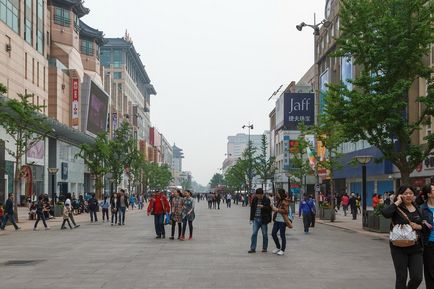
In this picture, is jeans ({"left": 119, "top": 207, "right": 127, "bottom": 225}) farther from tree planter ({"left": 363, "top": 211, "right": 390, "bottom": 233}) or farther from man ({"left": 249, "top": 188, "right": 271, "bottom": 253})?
man ({"left": 249, "top": 188, "right": 271, "bottom": 253})

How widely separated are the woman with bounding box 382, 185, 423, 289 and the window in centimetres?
4675

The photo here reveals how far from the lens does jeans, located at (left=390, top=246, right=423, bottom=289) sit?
7.80 m

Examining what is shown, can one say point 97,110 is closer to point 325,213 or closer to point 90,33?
point 90,33

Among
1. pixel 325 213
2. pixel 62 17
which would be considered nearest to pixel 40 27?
pixel 62 17

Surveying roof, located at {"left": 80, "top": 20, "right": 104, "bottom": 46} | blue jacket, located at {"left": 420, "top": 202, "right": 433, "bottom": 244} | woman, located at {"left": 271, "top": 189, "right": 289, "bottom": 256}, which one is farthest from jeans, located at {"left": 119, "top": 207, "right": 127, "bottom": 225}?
roof, located at {"left": 80, "top": 20, "right": 104, "bottom": 46}

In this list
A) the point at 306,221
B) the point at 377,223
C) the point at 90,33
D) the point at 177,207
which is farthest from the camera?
the point at 90,33

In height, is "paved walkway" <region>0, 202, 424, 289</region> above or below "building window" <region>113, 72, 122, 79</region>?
below

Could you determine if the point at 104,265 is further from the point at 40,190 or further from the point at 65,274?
the point at 40,190

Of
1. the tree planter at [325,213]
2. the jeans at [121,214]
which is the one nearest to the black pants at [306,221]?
the jeans at [121,214]

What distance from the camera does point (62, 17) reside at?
73500 mm

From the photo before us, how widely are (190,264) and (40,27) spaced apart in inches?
2098

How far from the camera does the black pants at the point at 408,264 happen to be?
7801 mm

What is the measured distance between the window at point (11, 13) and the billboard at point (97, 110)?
991 inches

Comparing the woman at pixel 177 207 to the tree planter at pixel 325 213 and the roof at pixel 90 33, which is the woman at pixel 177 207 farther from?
the roof at pixel 90 33
